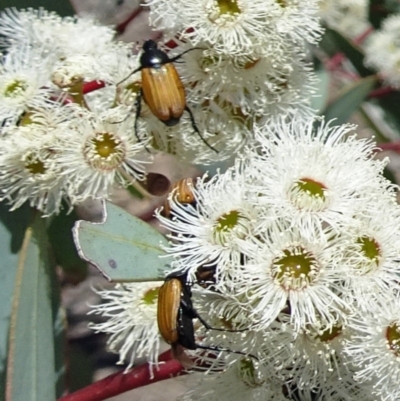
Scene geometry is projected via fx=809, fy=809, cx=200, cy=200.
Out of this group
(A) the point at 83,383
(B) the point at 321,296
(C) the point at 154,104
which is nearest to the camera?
(B) the point at 321,296

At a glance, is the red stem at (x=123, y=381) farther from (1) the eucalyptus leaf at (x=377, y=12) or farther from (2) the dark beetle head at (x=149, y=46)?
(1) the eucalyptus leaf at (x=377, y=12)

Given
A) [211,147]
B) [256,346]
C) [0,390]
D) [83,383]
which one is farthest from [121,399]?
[256,346]

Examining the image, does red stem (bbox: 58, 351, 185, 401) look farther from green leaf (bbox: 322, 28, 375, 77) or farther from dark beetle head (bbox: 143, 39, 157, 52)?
green leaf (bbox: 322, 28, 375, 77)

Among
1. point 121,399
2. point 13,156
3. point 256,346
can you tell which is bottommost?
point 121,399

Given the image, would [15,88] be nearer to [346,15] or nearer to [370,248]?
[370,248]

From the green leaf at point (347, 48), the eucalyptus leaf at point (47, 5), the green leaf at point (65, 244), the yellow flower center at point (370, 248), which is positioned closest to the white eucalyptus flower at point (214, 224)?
the yellow flower center at point (370, 248)

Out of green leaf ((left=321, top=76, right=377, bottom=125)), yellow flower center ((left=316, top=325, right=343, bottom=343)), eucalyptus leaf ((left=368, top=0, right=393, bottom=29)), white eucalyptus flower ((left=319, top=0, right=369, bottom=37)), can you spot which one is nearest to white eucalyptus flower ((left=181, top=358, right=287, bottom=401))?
yellow flower center ((left=316, top=325, right=343, bottom=343))

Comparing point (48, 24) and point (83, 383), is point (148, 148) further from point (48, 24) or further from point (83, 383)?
point (83, 383)

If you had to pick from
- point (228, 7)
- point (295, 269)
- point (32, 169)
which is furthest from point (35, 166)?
point (295, 269)
